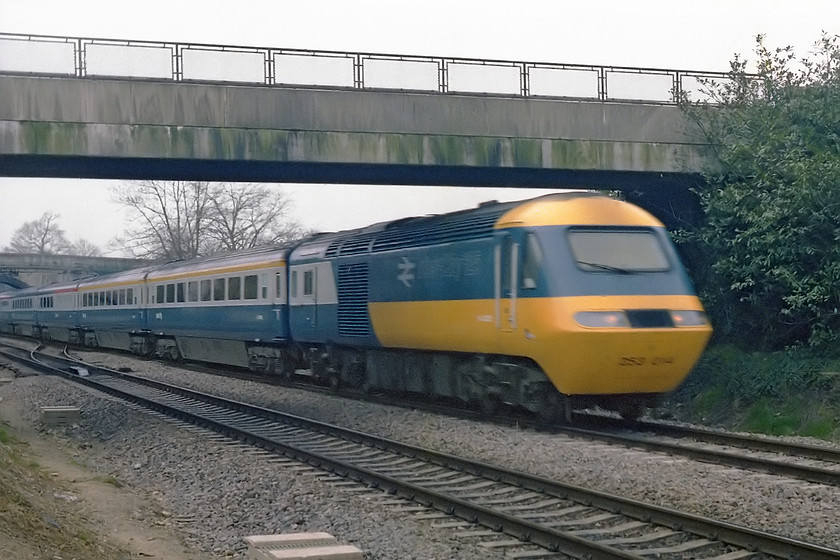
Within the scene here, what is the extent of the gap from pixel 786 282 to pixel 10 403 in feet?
48.2

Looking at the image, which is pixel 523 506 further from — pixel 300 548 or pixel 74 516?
pixel 74 516

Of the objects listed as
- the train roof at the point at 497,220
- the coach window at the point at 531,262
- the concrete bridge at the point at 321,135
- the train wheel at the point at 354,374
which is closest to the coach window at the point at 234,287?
the concrete bridge at the point at 321,135

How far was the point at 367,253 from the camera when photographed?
17.9m

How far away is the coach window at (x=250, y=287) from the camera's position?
903 inches

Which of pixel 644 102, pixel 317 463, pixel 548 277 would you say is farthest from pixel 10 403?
pixel 644 102

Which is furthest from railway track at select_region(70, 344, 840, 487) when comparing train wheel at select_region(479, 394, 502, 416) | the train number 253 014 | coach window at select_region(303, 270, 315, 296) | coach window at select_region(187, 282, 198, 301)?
coach window at select_region(187, 282, 198, 301)

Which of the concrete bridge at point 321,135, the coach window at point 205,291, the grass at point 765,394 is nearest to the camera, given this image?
the grass at point 765,394

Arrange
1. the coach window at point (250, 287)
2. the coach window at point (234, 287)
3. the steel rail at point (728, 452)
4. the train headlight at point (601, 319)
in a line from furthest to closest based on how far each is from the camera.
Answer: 1. the coach window at point (234, 287)
2. the coach window at point (250, 287)
3. the train headlight at point (601, 319)
4. the steel rail at point (728, 452)

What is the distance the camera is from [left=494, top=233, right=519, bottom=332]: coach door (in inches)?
534

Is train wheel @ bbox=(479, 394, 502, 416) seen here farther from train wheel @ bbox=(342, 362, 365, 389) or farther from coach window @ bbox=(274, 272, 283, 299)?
coach window @ bbox=(274, 272, 283, 299)

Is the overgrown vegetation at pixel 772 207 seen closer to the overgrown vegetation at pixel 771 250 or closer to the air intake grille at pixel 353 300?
the overgrown vegetation at pixel 771 250

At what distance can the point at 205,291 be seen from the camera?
2619cm

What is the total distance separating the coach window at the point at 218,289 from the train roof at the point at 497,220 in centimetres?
725

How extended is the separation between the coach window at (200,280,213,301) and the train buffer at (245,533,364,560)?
19176 mm
